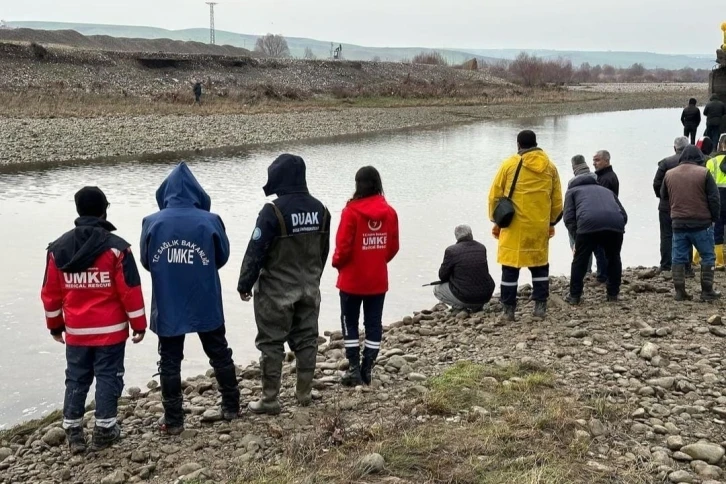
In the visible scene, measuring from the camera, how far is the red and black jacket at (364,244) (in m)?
6.21

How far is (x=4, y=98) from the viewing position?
38438 mm

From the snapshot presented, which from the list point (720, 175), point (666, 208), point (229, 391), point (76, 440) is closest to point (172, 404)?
point (229, 391)

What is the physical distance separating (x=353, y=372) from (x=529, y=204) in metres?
2.69

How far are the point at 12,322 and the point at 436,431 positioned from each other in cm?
600

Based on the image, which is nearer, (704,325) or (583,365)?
(583,365)

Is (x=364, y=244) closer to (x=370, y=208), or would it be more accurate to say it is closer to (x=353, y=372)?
(x=370, y=208)

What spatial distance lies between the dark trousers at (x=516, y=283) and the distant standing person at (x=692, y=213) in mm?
1643

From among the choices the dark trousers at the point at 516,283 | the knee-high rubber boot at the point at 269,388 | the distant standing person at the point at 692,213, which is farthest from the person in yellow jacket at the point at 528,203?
the knee-high rubber boot at the point at 269,388

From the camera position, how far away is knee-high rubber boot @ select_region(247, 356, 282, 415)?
5805mm

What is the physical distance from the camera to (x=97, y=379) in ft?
17.5

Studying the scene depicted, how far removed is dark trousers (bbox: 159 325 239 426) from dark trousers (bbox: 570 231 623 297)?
14.8 ft

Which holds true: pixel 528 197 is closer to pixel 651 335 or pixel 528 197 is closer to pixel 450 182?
Answer: pixel 651 335

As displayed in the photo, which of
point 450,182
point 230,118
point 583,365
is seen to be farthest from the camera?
point 230,118

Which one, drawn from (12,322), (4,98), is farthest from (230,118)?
(12,322)
